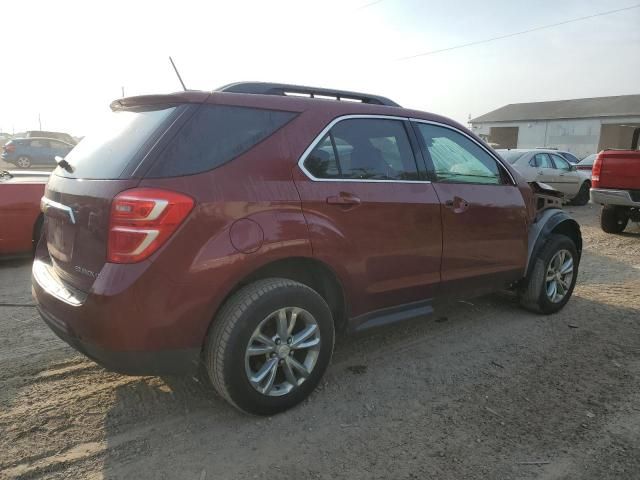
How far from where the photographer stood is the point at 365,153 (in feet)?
10.4

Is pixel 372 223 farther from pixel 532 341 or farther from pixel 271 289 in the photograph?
pixel 532 341

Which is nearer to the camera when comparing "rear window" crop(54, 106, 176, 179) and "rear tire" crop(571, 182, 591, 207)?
"rear window" crop(54, 106, 176, 179)

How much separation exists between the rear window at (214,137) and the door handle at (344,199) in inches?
20.2

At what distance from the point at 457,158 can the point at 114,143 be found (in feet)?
7.96

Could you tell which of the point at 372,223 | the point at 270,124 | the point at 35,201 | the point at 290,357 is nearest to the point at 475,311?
the point at 372,223

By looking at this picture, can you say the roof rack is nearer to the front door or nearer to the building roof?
the front door

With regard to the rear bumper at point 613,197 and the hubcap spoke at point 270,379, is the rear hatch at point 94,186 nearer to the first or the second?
the hubcap spoke at point 270,379

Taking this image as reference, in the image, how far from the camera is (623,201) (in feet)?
27.5

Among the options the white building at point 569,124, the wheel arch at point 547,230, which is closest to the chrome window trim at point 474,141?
the wheel arch at point 547,230

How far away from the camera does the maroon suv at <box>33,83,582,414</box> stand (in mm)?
2350

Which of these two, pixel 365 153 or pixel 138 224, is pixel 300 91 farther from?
pixel 138 224

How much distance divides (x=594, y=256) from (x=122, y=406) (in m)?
6.95

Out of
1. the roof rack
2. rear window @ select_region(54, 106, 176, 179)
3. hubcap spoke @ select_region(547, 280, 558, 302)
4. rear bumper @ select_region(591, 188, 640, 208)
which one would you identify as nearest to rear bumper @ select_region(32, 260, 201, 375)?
rear window @ select_region(54, 106, 176, 179)

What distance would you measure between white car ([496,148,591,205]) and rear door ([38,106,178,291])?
11605 mm
